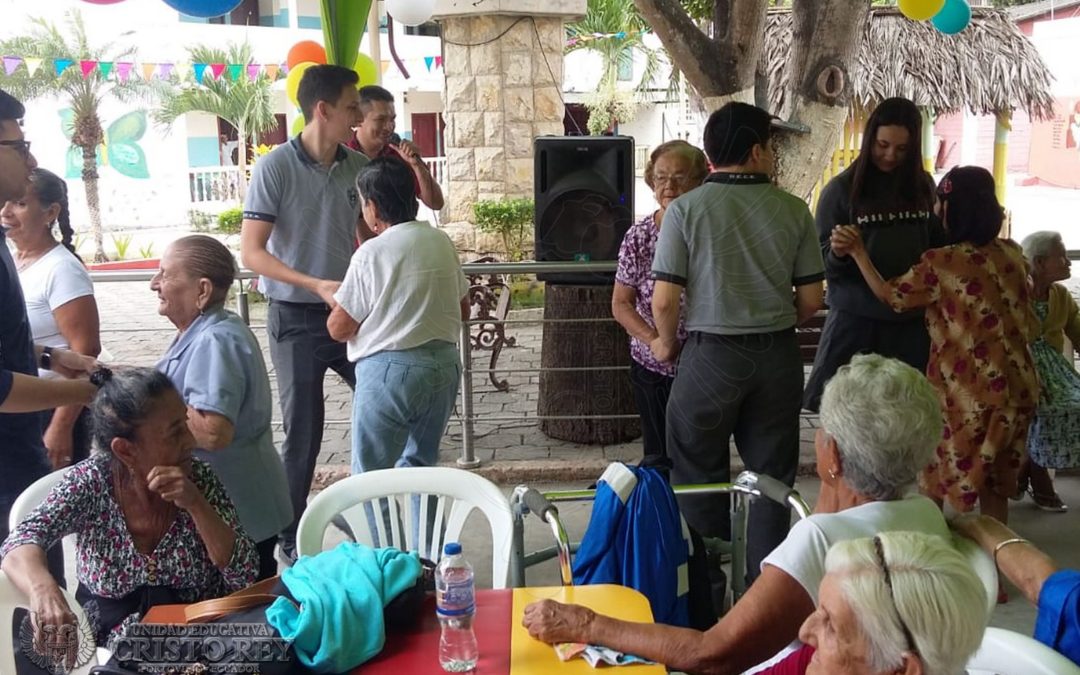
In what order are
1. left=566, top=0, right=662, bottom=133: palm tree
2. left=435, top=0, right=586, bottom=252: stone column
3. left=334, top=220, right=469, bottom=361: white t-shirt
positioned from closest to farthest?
left=334, top=220, right=469, bottom=361: white t-shirt, left=435, top=0, right=586, bottom=252: stone column, left=566, top=0, right=662, bottom=133: palm tree

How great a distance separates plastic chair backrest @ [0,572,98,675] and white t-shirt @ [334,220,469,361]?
1.17m

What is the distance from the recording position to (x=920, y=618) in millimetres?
1312

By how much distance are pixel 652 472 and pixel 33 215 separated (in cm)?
198

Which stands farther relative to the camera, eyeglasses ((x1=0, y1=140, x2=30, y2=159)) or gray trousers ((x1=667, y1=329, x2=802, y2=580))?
gray trousers ((x1=667, y1=329, x2=802, y2=580))

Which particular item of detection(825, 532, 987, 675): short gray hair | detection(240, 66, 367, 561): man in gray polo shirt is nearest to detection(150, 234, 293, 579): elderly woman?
detection(240, 66, 367, 561): man in gray polo shirt

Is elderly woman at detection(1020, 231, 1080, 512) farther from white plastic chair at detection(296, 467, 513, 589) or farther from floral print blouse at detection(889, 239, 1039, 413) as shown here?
white plastic chair at detection(296, 467, 513, 589)

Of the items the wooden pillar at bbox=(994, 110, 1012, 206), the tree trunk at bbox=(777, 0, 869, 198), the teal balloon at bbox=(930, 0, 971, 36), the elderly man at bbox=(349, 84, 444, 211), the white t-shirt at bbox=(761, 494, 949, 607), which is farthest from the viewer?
the wooden pillar at bbox=(994, 110, 1012, 206)

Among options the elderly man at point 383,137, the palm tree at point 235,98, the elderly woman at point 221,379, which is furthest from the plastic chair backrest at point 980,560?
the palm tree at point 235,98

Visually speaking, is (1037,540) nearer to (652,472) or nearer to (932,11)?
(652,472)

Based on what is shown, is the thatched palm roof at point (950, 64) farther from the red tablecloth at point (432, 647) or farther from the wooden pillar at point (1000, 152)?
the red tablecloth at point (432, 647)

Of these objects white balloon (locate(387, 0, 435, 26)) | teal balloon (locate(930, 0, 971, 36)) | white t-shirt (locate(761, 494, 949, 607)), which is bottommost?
white t-shirt (locate(761, 494, 949, 607))

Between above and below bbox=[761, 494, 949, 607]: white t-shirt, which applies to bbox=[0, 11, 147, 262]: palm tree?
above

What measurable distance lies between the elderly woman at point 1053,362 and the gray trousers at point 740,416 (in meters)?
1.44

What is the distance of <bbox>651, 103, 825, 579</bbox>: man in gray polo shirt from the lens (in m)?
2.86
